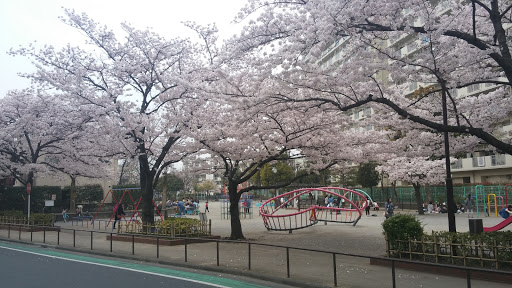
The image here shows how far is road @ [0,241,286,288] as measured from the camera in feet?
29.8

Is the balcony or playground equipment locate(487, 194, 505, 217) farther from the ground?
the balcony

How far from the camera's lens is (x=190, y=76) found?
18344 millimetres

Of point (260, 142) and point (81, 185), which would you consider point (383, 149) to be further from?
point (81, 185)

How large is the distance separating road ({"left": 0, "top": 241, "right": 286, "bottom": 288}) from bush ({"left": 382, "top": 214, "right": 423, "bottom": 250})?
159 inches

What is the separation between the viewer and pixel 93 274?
10188 millimetres

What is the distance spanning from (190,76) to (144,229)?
7.47 m

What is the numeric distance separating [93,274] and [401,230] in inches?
334

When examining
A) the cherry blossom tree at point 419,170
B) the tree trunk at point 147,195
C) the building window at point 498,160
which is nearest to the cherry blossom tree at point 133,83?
the tree trunk at point 147,195

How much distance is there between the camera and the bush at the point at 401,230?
10.7 m

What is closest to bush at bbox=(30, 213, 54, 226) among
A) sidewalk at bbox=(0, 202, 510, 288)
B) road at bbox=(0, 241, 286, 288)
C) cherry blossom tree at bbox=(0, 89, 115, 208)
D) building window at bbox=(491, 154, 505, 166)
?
cherry blossom tree at bbox=(0, 89, 115, 208)

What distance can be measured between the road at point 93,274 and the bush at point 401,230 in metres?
4.04

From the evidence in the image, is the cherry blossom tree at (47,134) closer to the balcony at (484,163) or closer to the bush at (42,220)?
the bush at (42,220)

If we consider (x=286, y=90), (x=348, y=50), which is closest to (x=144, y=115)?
(x=286, y=90)

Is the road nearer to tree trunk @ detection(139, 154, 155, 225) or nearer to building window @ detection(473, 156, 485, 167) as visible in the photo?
tree trunk @ detection(139, 154, 155, 225)
